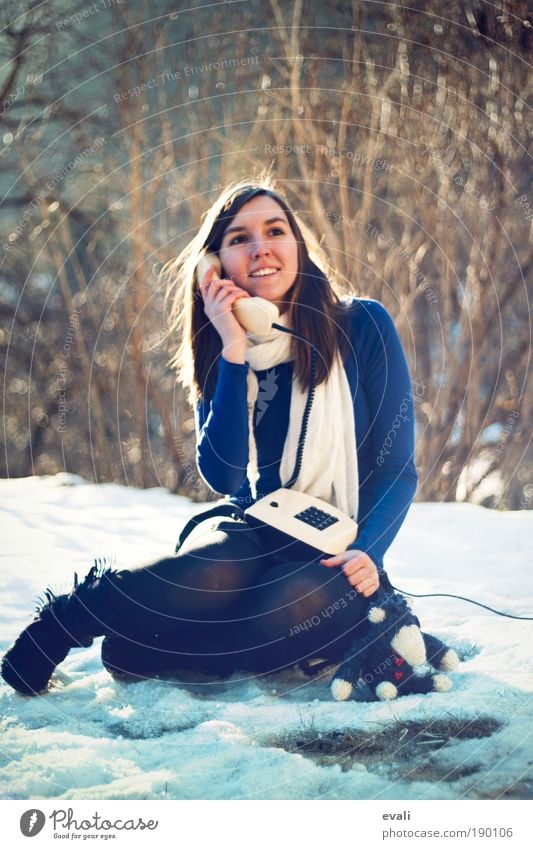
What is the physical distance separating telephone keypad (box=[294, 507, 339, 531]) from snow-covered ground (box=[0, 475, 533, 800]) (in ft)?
1.14

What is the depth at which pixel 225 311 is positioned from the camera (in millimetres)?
2354

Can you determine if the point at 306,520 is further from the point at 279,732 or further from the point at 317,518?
the point at 279,732

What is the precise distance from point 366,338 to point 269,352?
0.24m

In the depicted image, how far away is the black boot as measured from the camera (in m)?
2.25

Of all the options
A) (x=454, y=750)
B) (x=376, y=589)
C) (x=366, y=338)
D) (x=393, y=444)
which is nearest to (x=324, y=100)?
(x=366, y=338)

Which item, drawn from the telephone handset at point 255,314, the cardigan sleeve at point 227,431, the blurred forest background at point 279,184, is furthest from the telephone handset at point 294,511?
the blurred forest background at point 279,184

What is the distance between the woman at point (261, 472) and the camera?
2.25 meters

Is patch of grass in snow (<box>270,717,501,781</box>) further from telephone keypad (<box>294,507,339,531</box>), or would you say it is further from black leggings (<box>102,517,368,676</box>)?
telephone keypad (<box>294,507,339,531</box>)

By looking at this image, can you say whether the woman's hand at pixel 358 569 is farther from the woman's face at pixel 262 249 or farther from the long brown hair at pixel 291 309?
the woman's face at pixel 262 249

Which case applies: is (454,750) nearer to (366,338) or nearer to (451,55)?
(366,338)

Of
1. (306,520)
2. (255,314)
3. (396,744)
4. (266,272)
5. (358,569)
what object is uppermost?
(266,272)

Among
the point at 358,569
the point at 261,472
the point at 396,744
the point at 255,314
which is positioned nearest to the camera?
the point at 396,744

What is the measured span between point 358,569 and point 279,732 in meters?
0.40

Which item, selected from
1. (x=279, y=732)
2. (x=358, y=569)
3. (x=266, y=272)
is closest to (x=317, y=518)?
(x=358, y=569)
